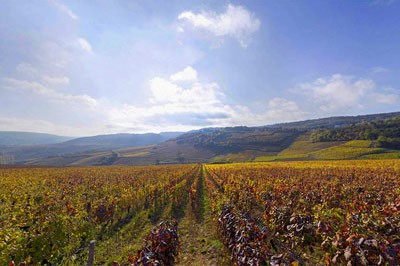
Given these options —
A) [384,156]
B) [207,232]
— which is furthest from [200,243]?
[384,156]

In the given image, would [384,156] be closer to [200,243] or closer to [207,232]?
[207,232]

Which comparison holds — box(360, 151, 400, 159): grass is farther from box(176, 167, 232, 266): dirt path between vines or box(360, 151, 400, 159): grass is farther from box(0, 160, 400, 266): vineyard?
box(176, 167, 232, 266): dirt path between vines

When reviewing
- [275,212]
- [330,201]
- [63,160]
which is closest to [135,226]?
[275,212]

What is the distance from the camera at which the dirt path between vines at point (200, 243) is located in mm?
7186

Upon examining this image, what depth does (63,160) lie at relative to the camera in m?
136

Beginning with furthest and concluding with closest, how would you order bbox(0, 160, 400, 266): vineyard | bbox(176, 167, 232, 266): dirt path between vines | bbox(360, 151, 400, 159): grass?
bbox(360, 151, 400, 159): grass, bbox(176, 167, 232, 266): dirt path between vines, bbox(0, 160, 400, 266): vineyard

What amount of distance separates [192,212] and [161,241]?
9.21 m

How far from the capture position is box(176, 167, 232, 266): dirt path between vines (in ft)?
23.6

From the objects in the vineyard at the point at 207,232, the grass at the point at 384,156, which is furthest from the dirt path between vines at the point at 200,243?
the grass at the point at 384,156

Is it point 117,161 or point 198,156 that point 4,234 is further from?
point 198,156

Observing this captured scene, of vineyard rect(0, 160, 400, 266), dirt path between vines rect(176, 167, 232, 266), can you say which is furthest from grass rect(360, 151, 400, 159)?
dirt path between vines rect(176, 167, 232, 266)

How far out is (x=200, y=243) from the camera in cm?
887

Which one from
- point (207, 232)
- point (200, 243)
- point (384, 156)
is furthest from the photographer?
point (384, 156)

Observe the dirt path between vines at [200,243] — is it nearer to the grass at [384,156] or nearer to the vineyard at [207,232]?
the vineyard at [207,232]
